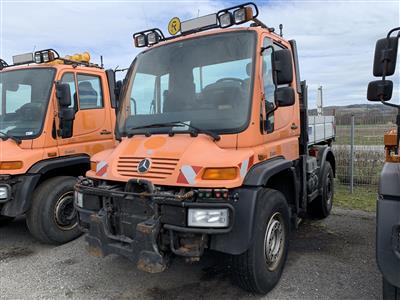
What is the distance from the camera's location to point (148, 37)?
4277 mm

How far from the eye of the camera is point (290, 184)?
4.09 meters

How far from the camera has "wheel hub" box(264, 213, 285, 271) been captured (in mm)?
3457

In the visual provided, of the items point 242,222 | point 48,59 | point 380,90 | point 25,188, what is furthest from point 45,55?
point 380,90

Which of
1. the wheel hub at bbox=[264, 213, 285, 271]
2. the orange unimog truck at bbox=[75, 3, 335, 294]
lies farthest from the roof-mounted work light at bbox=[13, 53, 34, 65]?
the wheel hub at bbox=[264, 213, 285, 271]

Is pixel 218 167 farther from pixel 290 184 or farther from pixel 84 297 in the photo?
pixel 84 297

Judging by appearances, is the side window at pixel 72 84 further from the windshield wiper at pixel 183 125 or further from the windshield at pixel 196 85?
the windshield wiper at pixel 183 125

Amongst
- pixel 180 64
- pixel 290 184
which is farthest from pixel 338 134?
pixel 180 64

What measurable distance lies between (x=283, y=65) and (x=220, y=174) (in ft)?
3.93

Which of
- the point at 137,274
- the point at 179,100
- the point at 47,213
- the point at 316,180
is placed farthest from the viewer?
the point at 316,180

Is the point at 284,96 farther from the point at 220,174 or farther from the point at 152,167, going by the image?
the point at 152,167

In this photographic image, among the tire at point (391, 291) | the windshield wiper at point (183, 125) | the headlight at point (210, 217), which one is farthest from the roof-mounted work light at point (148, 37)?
the tire at point (391, 291)

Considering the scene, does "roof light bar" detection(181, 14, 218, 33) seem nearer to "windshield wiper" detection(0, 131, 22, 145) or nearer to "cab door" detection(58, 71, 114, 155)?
"cab door" detection(58, 71, 114, 155)

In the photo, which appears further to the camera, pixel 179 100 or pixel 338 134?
pixel 338 134

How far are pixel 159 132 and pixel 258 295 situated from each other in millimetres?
1792
